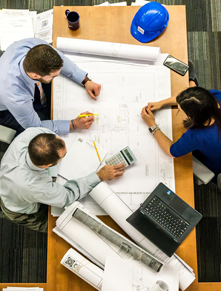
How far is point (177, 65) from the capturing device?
1394 millimetres

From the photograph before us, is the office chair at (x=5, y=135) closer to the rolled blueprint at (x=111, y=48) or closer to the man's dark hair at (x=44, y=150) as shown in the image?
the man's dark hair at (x=44, y=150)

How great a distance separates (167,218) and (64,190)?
457 mm

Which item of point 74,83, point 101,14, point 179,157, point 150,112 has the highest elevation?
point 101,14

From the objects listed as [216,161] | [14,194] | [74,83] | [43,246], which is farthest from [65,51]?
[43,246]

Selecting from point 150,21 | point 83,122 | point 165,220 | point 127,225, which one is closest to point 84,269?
point 127,225

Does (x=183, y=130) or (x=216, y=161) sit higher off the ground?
(x=183, y=130)

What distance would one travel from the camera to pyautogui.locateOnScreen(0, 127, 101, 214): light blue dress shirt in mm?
1161

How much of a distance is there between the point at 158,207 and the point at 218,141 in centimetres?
41

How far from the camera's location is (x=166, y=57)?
4.61 ft

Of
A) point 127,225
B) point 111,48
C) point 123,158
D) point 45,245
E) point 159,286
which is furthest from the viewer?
point 45,245

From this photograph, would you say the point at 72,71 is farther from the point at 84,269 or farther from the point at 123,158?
the point at 84,269

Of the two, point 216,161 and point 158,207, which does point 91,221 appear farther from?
point 216,161

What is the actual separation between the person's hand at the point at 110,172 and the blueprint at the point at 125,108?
0.13 feet

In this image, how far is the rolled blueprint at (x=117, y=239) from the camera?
1.08 metres
